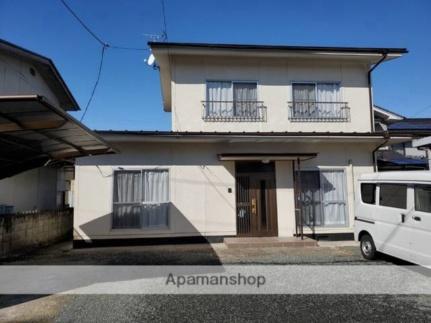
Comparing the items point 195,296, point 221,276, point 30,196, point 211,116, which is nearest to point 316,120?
point 211,116

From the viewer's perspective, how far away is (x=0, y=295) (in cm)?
492

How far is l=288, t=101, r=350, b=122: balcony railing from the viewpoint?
34.4 feet

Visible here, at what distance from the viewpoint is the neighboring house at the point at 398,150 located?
11.8 metres

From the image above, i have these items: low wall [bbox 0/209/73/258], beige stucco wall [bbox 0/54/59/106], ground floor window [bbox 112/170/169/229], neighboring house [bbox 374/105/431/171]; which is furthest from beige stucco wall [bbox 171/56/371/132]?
low wall [bbox 0/209/73/258]

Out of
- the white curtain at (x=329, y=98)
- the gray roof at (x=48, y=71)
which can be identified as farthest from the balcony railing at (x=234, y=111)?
the gray roof at (x=48, y=71)

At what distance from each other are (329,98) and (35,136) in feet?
29.2

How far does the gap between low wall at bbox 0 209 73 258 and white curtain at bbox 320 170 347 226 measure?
844 centimetres

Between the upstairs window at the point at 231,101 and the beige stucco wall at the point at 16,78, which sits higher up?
the beige stucco wall at the point at 16,78

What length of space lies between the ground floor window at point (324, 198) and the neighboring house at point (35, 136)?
6127 millimetres

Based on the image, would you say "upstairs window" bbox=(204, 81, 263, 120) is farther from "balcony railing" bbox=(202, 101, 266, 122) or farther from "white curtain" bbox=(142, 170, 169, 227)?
"white curtain" bbox=(142, 170, 169, 227)

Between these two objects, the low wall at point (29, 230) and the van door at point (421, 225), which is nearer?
the van door at point (421, 225)

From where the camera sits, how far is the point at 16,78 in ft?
36.8

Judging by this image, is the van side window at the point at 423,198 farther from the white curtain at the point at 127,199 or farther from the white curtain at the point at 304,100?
the white curtain at the point at 127,199

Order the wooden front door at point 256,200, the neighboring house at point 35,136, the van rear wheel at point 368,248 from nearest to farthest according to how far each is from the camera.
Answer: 1. the neighboring house at point 35,136
2. the van rear wheel at point 368,248
3. the wooden front door at point 256,200
